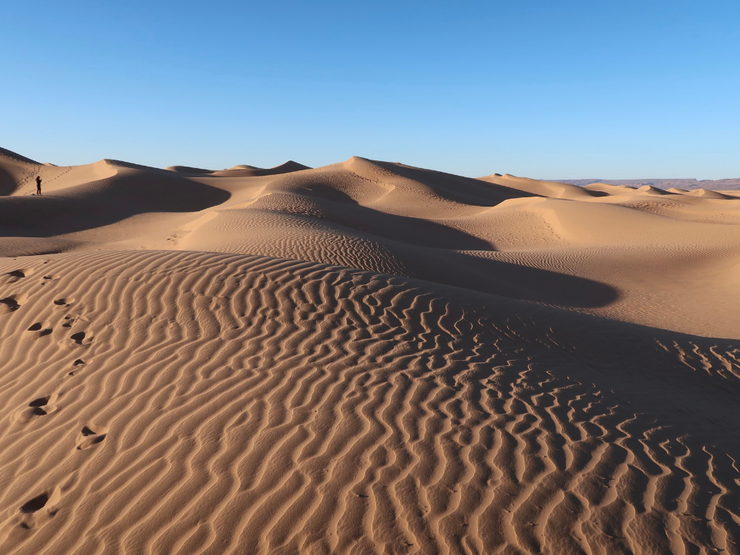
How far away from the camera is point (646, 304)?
46.9ft

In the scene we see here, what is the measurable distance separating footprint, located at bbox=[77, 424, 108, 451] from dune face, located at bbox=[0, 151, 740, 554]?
0.05 feet

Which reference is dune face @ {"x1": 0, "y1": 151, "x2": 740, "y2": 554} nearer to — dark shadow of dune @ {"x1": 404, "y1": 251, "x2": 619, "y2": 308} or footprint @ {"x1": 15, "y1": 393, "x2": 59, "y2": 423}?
footprint @ {"x1": 15, "y1": 393, "x2": 59, "y2": 423}

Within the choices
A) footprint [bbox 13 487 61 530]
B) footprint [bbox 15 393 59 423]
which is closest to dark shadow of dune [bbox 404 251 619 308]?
footprint [bbox 15 393 59 423]

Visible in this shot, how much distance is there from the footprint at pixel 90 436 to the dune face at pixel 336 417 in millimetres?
15

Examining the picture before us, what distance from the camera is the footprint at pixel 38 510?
297 centimetres

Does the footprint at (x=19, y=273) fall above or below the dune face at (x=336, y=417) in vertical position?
above

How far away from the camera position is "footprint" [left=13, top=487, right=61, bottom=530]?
9.73ft

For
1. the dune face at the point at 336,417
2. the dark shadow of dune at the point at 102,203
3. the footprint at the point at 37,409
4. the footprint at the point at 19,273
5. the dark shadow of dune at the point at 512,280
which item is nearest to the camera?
the dune face at the point at 336,417

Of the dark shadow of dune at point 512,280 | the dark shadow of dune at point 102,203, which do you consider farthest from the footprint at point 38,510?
the dark shadow of dune at point 102,203

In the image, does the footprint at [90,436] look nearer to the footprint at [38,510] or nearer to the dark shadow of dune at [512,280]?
the footprint at [38,510]

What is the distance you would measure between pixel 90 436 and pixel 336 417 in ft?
5.86

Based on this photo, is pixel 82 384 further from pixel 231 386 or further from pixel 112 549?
pixel 112 549

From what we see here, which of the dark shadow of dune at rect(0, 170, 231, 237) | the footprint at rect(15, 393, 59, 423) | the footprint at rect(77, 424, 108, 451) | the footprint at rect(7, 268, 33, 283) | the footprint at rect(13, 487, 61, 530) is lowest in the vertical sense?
the dark shadow of dune at rect(0, 170, 231, 237)

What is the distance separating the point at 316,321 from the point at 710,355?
5815 millimetres
